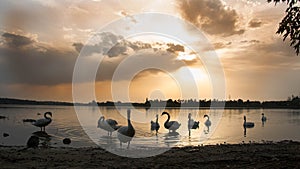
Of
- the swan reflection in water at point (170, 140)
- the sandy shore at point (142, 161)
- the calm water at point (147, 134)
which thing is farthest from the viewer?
the calm water at point (147, 134)

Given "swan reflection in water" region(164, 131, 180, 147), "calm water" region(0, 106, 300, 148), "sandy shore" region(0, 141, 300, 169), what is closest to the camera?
"sandy shore" region(0, 141, 300, 169)

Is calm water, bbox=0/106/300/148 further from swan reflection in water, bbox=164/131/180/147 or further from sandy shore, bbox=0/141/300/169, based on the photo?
sandy shore, bbox=0/141/300/169

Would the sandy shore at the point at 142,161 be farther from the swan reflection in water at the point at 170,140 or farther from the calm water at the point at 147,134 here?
the swan reflection in water at the point at 170,140

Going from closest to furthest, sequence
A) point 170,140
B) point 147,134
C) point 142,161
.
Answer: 1. point 142,161
2. point 170,140
3. point 147,134

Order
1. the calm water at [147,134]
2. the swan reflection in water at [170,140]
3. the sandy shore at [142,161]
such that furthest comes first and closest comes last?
the calm water at [147,134], the swan reflection in water at [170,140], the sandy shore at [142,161]

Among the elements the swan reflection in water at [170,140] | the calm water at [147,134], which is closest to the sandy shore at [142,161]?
the calm water at [147,134]

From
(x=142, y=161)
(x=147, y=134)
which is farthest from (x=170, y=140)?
(x=142, y=161)

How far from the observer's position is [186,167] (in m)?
11.1

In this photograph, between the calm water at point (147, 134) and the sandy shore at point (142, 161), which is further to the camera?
the calm water at point (147, 134)

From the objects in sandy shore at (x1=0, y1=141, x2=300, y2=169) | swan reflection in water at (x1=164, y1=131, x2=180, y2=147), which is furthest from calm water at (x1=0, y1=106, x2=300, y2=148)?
sandy shore at (x1=0, y1=141, x2=300, y2=169)

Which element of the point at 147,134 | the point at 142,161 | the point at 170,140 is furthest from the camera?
the point at 147,134

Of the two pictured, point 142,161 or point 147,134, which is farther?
point 147,134

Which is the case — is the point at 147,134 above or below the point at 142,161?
below

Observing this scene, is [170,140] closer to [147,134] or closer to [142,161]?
[147,134]
